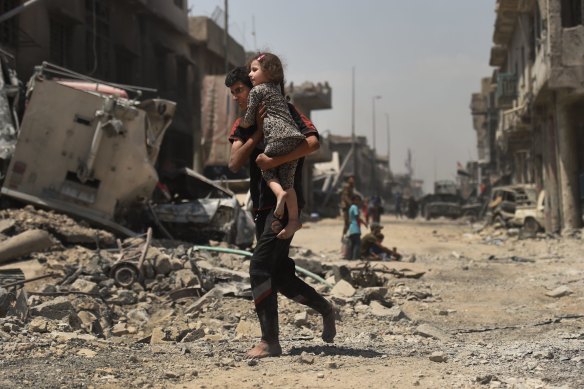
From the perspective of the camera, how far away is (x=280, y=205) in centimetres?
407

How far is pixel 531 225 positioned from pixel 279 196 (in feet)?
65.7

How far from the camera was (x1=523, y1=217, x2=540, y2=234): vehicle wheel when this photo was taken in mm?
22328

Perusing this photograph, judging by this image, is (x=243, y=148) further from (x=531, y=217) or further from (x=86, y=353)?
(x=531, y=217)

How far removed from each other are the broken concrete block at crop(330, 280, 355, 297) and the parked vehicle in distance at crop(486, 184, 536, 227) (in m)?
17.4

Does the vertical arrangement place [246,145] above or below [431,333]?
above

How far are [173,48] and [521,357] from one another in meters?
26.2

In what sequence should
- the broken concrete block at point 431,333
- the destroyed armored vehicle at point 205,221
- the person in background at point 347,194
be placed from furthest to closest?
the person in background at point 347,194 → the destroyed armored vehicle at point 205,221 → the broken concrete block at point 431,333

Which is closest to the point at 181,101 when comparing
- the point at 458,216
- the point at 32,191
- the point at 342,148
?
the point at 458,216

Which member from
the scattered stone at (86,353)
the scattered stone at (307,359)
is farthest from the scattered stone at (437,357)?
the scattered stone at (86,353)

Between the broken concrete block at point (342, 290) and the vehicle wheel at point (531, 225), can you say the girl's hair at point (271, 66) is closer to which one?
the broken concrete block at point (342, 290)

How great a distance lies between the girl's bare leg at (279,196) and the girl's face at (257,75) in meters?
0.56

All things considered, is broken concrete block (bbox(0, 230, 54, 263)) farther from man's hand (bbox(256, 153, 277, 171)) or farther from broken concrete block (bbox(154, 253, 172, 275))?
man's hand (bbox(256, 153, 277, 171))

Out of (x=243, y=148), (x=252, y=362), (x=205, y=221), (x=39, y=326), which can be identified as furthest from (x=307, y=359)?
(x=205, y=221)

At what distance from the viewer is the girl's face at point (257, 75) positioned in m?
4.16
